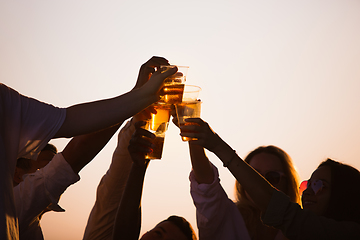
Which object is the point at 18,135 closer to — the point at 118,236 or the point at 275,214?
the point at 118,236

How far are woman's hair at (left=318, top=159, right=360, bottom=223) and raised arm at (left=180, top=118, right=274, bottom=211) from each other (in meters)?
0.82

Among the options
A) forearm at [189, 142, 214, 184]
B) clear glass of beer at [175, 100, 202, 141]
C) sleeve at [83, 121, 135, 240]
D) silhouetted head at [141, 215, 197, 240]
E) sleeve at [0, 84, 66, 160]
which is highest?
clear glass of beer at [175, 100, 202, 141]

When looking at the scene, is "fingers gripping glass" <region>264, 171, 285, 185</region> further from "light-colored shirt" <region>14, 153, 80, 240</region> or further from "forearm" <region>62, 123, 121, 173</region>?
"light-colored shirt" <region>14, 153, 80, 240</region>

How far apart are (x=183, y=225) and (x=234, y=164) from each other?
168 centimetres

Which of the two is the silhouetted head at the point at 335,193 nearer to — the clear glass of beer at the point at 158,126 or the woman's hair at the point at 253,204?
the woman's hair at the point at 253,204

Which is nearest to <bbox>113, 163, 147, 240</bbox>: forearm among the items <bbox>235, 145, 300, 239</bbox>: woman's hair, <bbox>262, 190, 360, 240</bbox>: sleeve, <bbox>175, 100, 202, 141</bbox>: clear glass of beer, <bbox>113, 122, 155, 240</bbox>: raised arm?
<bbox>113, 122, 155, 240</bbox>: raised arm

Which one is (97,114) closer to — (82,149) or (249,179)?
(82,149)

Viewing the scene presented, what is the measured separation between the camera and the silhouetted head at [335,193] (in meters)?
2.80

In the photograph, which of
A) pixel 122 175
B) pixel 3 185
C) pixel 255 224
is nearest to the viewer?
pixel 3 185

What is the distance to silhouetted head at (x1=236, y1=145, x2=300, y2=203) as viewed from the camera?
12.6 feet

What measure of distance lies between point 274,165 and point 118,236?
2.13 metres

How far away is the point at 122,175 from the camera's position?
330cm

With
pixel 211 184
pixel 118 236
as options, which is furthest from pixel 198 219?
pixel 118 236

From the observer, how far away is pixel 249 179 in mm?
2391
